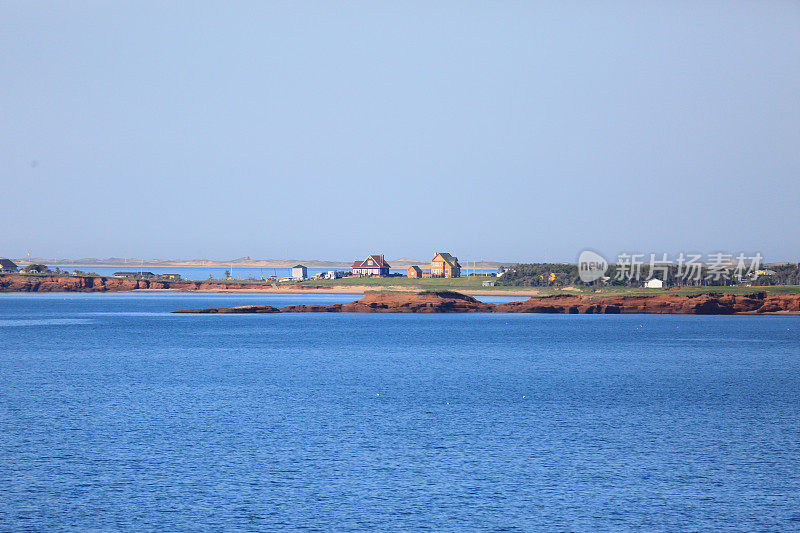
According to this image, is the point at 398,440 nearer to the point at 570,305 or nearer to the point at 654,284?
the point at 570,305

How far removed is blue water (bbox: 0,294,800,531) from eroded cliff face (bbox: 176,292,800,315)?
6681 centimetres

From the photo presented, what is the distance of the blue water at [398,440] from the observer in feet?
97.0

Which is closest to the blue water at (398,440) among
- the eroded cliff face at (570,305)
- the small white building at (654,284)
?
the eroded cliff face at (570,305)

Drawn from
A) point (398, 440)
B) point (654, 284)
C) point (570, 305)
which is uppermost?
point (654, 284)

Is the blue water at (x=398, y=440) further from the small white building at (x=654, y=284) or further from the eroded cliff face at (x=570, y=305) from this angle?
the small white building at (x=654, y=284)

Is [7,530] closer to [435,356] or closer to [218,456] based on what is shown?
[218,456]

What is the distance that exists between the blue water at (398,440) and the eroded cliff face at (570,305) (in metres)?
66.8

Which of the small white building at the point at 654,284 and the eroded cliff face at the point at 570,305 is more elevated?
the small white building at the point at 654,284

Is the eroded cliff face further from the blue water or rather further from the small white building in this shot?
the blue water

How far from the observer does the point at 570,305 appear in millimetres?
173375

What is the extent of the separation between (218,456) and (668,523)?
2054cm

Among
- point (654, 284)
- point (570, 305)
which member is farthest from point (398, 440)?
point (654, 284)

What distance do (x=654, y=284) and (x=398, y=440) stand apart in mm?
166838

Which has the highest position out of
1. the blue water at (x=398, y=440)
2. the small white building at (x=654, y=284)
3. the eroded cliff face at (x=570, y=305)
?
the small white building at (x=654, y=284)
